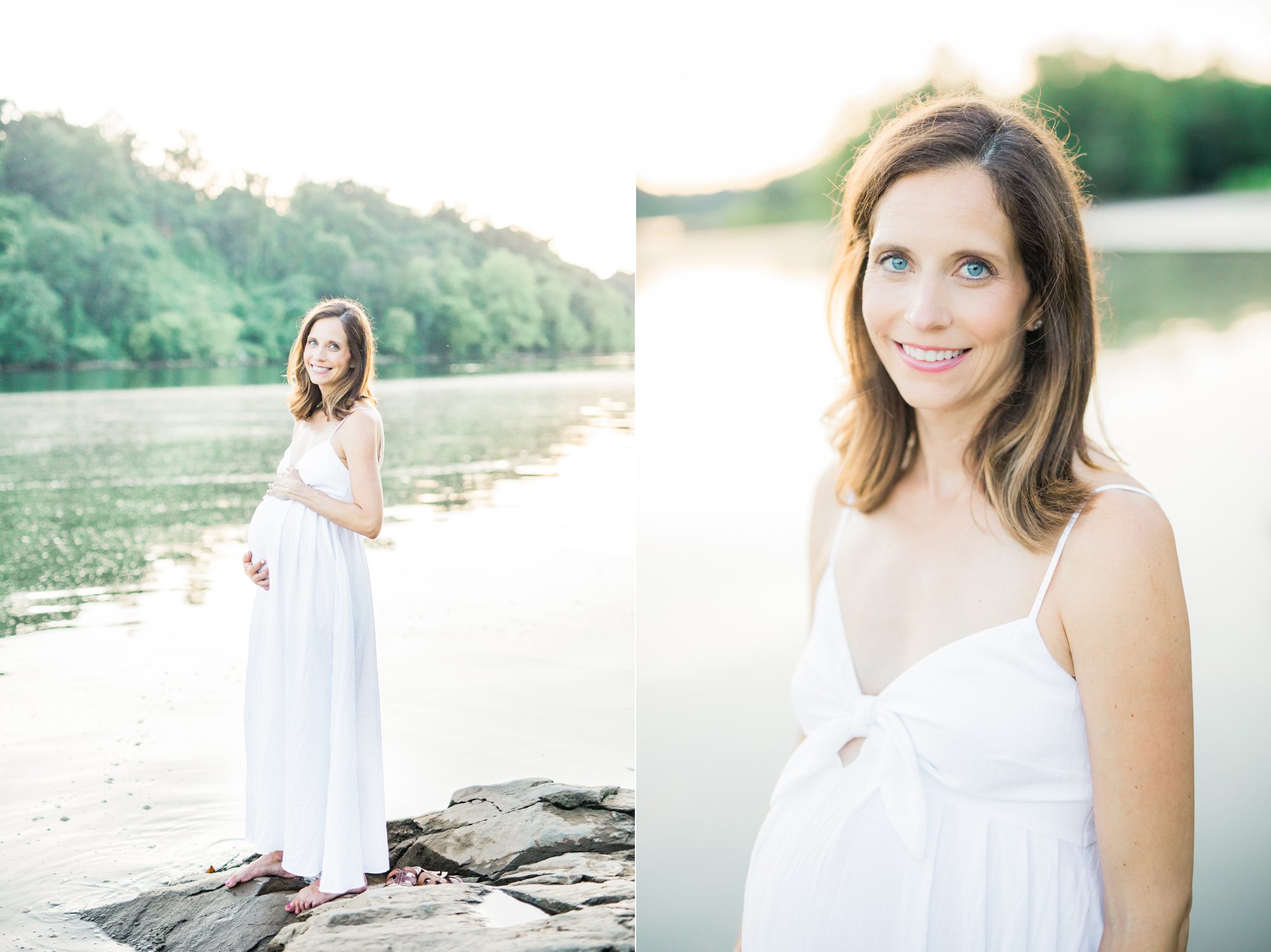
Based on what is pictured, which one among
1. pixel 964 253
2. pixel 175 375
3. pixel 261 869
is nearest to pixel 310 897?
pixel 261 869

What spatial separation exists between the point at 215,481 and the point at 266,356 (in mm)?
278

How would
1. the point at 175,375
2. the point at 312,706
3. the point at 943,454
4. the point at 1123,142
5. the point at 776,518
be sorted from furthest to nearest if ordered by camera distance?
the point at 776,518, the point at 1123,142, the point at 175,375, the point at 312,706, the point at 943,454

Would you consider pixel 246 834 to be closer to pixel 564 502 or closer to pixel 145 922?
pixel 145 922

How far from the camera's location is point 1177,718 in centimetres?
126

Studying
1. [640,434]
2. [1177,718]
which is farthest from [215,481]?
[1177,718]

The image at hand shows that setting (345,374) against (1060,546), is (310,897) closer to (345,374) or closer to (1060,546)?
(345,374)

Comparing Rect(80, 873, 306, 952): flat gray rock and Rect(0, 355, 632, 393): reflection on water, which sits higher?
Rect(0, 355, 632, 393): reflection on water

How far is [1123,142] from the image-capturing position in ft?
8.46

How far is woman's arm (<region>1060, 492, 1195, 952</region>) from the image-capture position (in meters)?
1.24

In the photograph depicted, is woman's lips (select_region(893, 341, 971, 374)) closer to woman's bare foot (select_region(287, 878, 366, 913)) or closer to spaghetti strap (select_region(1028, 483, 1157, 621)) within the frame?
spaghetti strap (select_region(1028, 483, 1157, 621))

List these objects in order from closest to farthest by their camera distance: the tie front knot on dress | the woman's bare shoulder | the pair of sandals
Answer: the woman's bare shoulder, the tie front knot on dress, the pair of sandals

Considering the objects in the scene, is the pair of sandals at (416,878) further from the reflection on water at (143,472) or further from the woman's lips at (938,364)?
the woman's lips at (938,364)

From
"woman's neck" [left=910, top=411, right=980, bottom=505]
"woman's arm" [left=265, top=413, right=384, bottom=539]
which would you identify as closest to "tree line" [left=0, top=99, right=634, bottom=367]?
"woman's arm" [left=265, top=413, right=384, bottom=539]

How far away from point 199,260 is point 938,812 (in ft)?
5.70
